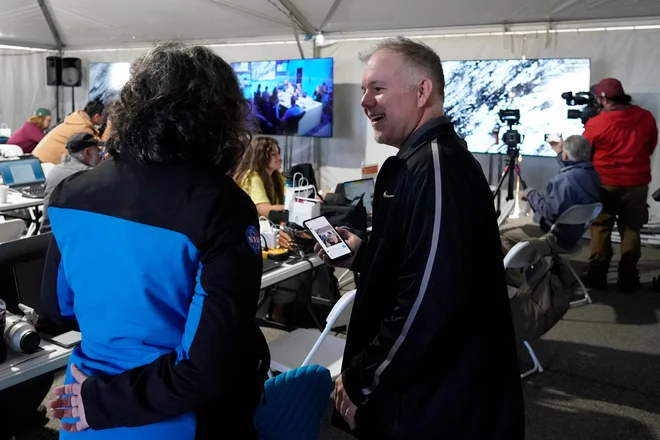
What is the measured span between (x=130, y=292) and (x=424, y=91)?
2.43 feet

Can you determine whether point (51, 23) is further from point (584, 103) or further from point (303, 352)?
point (303, 352)

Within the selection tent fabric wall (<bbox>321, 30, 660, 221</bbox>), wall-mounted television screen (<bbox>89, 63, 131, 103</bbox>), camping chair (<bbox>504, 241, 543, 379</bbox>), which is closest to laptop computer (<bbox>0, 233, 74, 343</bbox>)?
camping chair (<bbox>504, 241, 543, 379</bbox>)

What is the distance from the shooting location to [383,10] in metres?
5.77

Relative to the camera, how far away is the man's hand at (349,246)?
5.21ft

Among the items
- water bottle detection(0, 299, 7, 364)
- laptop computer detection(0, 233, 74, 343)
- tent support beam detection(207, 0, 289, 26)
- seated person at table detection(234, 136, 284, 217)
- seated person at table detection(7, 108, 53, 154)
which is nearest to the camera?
water bottle detection(0, 299, 7, 364)

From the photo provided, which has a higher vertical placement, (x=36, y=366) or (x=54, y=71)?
(x=54, y=71)

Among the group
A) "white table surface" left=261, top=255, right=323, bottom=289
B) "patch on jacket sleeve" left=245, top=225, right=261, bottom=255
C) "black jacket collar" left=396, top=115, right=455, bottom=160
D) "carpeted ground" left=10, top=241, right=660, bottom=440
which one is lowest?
"carpeted ground" left=10, top=241, right=660, bottom=440

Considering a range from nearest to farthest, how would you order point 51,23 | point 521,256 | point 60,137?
point 521,256
point 60,137
point 51,23

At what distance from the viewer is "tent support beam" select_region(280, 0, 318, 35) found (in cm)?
605

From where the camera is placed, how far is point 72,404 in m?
0.96

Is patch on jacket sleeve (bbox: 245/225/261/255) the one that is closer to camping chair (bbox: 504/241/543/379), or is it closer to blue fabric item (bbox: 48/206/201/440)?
blue fabric item (bbox: 48/206/201/440)

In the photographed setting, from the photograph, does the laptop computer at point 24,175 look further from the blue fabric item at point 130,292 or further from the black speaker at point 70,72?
the black speaker at point 70,72

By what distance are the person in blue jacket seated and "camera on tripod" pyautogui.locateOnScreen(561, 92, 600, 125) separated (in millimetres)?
990

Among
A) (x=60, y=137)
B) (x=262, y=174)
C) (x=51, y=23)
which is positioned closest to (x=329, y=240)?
(x=262, y=174)
